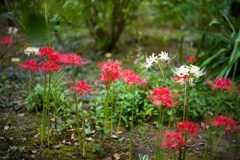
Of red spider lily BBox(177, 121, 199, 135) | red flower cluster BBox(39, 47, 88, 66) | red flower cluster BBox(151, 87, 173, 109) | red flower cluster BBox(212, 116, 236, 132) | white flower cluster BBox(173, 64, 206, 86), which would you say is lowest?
red spider lily BBox(177, 121, 199, 135)

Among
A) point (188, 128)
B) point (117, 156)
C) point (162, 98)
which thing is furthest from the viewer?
point (117, 156)

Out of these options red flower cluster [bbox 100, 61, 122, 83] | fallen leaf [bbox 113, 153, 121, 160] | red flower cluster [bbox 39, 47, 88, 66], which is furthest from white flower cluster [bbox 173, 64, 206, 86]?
fallen leaf [bbox 113, 153, 121, 160]

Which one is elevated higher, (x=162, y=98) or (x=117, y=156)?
(x=162, y=98)

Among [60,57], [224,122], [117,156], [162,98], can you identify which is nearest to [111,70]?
[60,57]

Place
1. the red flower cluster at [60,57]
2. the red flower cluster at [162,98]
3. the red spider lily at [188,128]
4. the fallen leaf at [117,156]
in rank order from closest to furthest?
the red spider lily at [188,128] < the red flower cluster at [162,98] < the red flower cluster at [60,57] < the fallen leaf at [117,156]

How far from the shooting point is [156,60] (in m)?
2.20

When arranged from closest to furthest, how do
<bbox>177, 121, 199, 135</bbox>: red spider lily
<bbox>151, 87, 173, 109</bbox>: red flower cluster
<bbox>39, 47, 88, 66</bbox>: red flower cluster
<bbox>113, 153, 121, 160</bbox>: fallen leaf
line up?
<bbox>177, 121, 199, 135</bbox>: red spider lily → <bbox>151, 87, 173, 109</bbox>: red flower cluster → <bbox>39, 47, 88, 66</bbox>: red flower cluster → <bbox>113, 153, 121, 160</bbox>: fallen leaf

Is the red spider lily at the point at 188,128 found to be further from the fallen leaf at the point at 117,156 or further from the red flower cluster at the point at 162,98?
the fallen leaf at the point at 117,156

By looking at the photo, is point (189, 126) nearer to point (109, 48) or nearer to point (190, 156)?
point (190, 156)

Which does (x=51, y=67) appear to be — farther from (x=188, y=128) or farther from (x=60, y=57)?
(x=188, y=128)

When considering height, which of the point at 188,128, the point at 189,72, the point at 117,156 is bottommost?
the point at 117,156

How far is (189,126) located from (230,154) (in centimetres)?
100

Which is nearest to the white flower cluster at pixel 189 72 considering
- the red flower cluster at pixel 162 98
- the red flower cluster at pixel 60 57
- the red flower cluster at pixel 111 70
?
the red flower cluster at pixel 162 98

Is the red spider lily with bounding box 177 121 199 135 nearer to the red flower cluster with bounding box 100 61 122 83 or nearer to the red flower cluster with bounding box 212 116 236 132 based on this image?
the red flower cluster with bounding box 212 116 236 132
